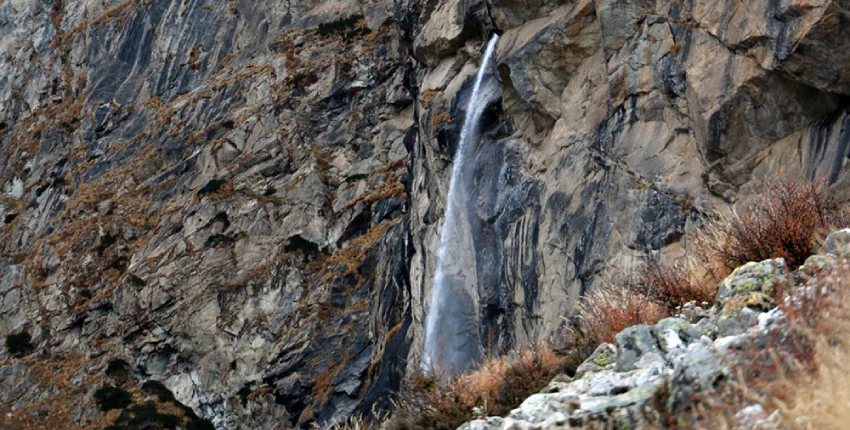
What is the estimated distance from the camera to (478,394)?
26.1 ft

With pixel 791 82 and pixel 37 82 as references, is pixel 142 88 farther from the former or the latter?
pixel 791 82

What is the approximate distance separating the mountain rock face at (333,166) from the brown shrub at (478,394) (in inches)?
162

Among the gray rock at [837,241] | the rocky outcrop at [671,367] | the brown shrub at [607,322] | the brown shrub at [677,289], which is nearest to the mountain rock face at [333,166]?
the brown shrub at [677,289]

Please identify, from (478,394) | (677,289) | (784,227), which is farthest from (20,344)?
(784,227)

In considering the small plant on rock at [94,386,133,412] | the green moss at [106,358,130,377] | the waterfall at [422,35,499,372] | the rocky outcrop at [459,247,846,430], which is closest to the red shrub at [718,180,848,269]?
the rocky outcrop at [459,247,846,430]

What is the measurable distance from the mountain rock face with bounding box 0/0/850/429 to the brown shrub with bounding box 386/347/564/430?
4.10 m

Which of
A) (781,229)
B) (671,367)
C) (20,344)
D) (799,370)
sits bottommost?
(20,344)

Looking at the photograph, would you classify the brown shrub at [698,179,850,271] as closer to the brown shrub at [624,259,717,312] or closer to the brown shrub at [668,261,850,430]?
the brown shrub at [624,259,717,312]

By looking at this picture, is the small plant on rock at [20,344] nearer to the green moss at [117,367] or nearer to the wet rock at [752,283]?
the green moss at [117,367]

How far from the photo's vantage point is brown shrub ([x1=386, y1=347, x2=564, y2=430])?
→ 763 cm

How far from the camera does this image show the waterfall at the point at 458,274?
21.6 m

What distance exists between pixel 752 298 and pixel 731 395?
79.9 inches

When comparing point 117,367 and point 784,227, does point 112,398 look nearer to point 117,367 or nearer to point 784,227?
point 117,367

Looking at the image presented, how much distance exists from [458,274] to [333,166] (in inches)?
727
